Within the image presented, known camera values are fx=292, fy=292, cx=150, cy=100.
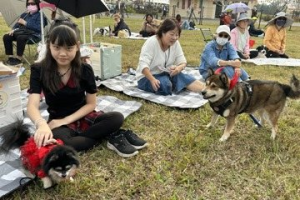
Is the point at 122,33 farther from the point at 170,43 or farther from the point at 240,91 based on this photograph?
the point at 240,91

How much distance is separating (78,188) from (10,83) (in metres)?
1.52

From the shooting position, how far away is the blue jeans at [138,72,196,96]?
172 inches

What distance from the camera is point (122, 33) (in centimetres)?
1109

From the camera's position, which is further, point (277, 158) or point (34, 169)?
point (277, 158)

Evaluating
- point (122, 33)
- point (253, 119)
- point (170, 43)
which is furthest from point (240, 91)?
point (122, 33)

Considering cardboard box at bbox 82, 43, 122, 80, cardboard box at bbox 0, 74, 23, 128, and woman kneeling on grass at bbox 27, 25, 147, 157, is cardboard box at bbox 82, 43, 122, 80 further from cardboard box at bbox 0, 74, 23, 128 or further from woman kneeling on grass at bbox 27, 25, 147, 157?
woman kneeling on grass at bbox 27, 25, 147, 157

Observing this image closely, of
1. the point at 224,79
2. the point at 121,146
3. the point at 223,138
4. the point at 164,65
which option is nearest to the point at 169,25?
the point at 164,65

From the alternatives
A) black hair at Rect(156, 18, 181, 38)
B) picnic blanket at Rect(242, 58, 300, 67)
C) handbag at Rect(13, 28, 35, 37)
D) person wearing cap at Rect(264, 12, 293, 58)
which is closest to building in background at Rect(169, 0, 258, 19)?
person wearing cap at Rect(264, 12, 293, 58)

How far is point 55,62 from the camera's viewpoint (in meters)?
2.49

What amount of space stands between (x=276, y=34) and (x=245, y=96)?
528 centimetres

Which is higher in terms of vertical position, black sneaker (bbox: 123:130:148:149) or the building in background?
the building in background

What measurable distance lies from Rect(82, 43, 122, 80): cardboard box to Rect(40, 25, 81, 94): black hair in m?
2.48

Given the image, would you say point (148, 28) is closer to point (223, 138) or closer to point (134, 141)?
point (223, 138)

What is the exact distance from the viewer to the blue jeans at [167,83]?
4.37 meters
